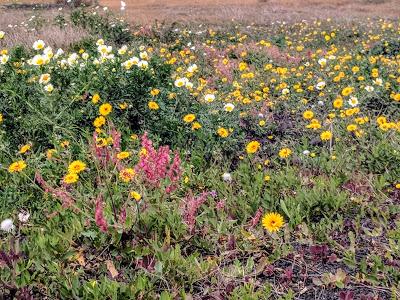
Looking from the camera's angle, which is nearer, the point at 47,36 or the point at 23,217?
the point at 23,217

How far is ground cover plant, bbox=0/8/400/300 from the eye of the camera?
2.64 metres

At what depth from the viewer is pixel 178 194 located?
3551 mm

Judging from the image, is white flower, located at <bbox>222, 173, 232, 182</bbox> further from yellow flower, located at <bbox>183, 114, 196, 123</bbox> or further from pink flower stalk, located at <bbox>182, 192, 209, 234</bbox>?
yellow flower, located at <bbox>183, 114, 196, 123</bbox>

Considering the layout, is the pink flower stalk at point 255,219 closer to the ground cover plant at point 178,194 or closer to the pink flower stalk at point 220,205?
the ground cover plant at point 178,194

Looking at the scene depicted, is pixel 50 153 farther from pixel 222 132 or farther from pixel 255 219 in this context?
pixel 255 219

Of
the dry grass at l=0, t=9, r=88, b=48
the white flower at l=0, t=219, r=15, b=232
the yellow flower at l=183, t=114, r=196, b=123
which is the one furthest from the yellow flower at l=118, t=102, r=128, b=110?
the dry grass at l=0, t=9, r=88, b=48

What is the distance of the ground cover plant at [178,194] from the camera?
264 cm

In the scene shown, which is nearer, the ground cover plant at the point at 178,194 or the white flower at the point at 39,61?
the ground cover plant at the point at 178,194

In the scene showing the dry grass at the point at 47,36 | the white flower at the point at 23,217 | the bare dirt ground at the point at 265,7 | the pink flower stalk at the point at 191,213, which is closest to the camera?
the pink flower stalk at the point at 191,213

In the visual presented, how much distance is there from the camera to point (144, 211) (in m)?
2.99

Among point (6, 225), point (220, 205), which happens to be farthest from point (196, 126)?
point (6, 225)

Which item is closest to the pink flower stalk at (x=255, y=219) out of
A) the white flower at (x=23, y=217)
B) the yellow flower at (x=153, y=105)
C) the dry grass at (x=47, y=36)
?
the white flower at (x=23, y=217)

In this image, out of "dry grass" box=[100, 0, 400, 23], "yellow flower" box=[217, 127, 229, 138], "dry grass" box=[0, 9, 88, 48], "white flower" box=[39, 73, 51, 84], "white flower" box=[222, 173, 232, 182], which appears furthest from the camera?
"dry grass" box=[100, 0, 400, 23]

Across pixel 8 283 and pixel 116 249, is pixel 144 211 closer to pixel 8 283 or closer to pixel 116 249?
pixel 116 249
